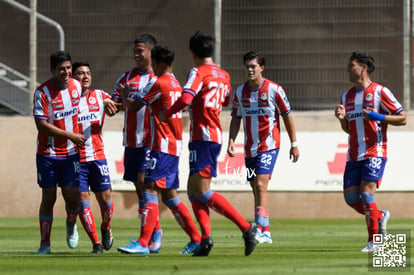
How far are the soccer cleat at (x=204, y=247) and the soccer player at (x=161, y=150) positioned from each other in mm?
400

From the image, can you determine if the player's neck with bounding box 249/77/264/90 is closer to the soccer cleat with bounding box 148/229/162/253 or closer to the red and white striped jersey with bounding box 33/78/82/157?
the red and white striped jersey with bounding box 33/78/82/157

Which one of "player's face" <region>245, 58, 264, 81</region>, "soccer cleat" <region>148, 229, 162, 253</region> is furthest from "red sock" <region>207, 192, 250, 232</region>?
"player's face" <region>245, 58, 264, 81</region>

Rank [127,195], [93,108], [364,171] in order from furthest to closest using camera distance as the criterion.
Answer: [127,195] < [93,108] < [364,171]

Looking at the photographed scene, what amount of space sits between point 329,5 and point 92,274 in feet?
38.4

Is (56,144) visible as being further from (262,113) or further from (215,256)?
(262,113)

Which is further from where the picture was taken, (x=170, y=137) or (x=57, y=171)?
(x=57, y=171)

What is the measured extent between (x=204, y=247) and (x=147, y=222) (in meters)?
0.75

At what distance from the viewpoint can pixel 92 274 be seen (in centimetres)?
843

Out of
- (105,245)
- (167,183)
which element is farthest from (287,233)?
(167,183)

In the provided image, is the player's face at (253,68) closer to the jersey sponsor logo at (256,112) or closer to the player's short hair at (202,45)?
the jersey sponsor logo at (256,112)

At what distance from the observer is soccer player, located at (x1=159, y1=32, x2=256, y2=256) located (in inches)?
378

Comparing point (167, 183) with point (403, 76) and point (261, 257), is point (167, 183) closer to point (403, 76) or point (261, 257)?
point (261, 257)

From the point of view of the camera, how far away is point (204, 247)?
32.0 ft

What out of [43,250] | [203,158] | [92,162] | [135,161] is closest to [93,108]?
[92,162]
